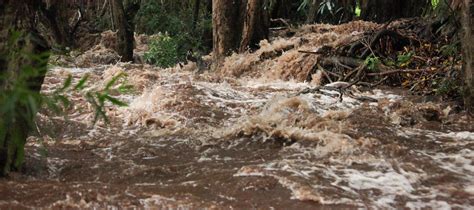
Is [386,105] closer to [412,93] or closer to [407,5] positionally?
[412,93]

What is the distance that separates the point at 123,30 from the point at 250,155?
25.0 feet

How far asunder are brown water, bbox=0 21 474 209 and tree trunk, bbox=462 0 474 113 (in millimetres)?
372

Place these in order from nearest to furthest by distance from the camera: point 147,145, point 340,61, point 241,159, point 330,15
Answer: point 241,159, point 147,145, point 340,61, point 330,15

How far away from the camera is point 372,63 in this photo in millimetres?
8008

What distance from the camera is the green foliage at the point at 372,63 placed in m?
8.01

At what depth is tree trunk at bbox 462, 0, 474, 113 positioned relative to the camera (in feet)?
17.6

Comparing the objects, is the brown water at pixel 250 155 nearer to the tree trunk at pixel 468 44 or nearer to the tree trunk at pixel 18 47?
the tree trunk at pixel 18 47

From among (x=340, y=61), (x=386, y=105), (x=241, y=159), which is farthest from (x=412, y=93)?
(x=241, y=159)

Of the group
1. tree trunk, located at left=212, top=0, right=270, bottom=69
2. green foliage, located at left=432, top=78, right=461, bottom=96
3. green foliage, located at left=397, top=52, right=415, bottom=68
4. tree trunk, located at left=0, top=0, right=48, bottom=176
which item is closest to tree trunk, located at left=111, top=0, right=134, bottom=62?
tree trunk, located at left=212, top=0, right=270, bottom=69

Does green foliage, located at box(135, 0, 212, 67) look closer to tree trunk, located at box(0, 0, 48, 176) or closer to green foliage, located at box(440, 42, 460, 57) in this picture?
green foliage, located at box(440, 42, 460, 57)

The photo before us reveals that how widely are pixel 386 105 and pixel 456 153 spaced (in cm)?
175

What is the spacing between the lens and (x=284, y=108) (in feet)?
19.6

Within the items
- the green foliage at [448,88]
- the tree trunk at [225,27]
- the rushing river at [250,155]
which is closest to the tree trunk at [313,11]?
the tree trunk at [225,27]

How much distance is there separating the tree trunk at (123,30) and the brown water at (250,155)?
14.9 ft
